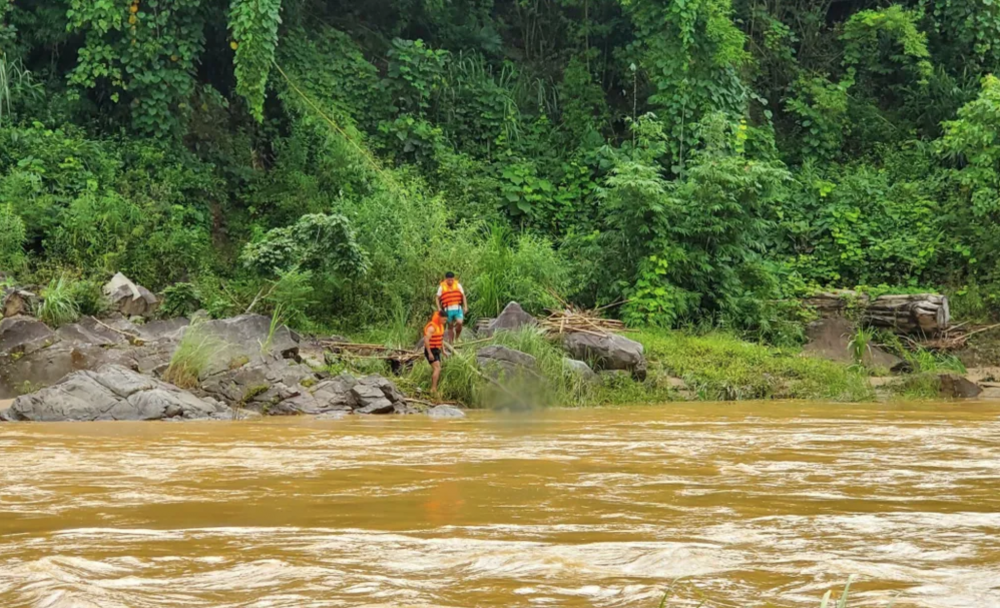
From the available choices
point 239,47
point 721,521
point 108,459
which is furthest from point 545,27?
point 721,521

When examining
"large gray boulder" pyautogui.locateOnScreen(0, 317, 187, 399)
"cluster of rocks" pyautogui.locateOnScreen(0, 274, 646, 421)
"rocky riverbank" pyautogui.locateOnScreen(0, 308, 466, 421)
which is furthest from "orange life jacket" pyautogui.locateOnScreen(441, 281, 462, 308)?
"large gray boulder" pyautogui.locateOnScreen(0, 317, 187, 399)

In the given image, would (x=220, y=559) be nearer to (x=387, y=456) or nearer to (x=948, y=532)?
(x=948, y=532)

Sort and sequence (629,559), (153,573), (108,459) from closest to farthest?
(153,573)
(629,559)
(108,459)

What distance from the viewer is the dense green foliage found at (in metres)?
16.0

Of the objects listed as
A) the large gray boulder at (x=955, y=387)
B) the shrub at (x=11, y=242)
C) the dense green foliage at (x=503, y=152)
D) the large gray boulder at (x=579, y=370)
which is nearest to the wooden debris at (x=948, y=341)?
the dense green foliage at (x=503, y=152)

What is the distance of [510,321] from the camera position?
1432cm

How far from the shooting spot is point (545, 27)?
901 inches

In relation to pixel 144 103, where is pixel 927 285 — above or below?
below

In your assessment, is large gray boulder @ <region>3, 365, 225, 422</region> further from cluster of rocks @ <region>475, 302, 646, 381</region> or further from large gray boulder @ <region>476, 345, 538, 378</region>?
cluster of rocks @ <region>475, 302, 646, 381</region>

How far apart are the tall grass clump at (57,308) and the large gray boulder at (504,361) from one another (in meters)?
4.71

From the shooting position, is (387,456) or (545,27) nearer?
(387,456)

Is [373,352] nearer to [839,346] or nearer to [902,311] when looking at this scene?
[839,346]

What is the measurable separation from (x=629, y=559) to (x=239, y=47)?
1421 cm

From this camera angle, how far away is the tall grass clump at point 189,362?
1165 cm
